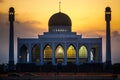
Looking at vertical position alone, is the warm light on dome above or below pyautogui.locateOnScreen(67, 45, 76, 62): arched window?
above

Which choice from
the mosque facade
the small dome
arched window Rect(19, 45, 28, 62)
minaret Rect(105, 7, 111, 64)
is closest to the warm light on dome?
the small dome

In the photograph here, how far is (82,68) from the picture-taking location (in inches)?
3073

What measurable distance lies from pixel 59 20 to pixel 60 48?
6027mm

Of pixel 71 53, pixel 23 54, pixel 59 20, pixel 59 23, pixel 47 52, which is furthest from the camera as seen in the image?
pixel 23 54

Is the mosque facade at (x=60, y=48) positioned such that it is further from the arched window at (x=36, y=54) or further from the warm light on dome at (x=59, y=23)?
the warm light on dome at (x=59, y=23)

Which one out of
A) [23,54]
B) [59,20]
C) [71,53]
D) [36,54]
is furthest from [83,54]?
[23,54]

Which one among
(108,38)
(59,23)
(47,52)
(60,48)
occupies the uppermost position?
(59,23)

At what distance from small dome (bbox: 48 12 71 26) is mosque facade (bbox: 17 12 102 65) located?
240 centimetres

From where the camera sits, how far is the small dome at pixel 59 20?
310 feet

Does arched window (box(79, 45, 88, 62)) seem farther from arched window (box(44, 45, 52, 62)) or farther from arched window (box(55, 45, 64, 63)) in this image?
arched window (box(44, 45, 52, 62))

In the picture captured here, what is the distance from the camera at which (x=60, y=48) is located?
303 feet

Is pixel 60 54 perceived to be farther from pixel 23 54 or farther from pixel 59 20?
pixel 23 54

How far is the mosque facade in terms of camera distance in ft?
300

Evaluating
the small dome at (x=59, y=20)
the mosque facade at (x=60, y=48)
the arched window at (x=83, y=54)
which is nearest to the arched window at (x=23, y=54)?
the mosque facade at (x=60, y=48)
